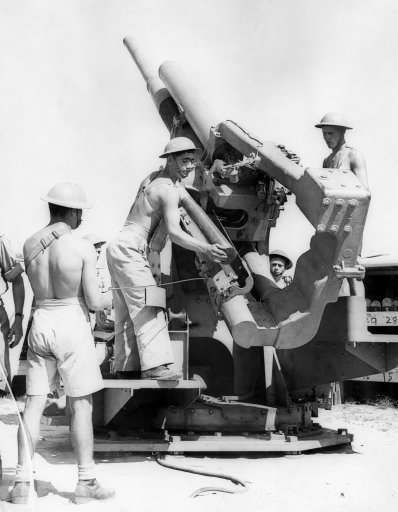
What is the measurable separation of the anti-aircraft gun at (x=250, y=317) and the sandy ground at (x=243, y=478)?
0.79 feet

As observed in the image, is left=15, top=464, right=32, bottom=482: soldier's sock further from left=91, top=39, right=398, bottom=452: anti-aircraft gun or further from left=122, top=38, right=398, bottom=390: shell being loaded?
left=122, top=38, right=398, bottom=390: shell being loaded

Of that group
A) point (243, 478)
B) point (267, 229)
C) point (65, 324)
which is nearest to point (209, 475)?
point (243, 478)

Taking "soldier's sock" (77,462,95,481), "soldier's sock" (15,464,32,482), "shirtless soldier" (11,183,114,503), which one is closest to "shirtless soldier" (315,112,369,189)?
"shirtless soldier" (11,183,114,503)

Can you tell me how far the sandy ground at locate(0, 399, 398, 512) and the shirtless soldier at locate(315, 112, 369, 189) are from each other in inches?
91.3

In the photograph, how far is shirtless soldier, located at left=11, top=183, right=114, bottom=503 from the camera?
4.97 meters

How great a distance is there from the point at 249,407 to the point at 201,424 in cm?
44

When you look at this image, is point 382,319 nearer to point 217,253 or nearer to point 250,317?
point 250,317

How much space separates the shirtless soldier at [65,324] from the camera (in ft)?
16.3

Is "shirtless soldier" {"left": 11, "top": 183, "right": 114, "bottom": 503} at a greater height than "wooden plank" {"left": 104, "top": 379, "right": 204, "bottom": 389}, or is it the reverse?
"shirtless soldier" {"left": 11, "top": 183, "right": 114, "bottom": 503}

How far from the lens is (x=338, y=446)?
7.30m

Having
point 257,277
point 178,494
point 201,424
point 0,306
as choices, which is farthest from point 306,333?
point 0,306

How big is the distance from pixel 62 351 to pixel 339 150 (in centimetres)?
312

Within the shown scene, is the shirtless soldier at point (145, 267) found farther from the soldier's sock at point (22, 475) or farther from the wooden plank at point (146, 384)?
the soldier's sock at point (22, 475)

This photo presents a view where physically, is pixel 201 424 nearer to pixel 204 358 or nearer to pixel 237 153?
pixel 204 358
